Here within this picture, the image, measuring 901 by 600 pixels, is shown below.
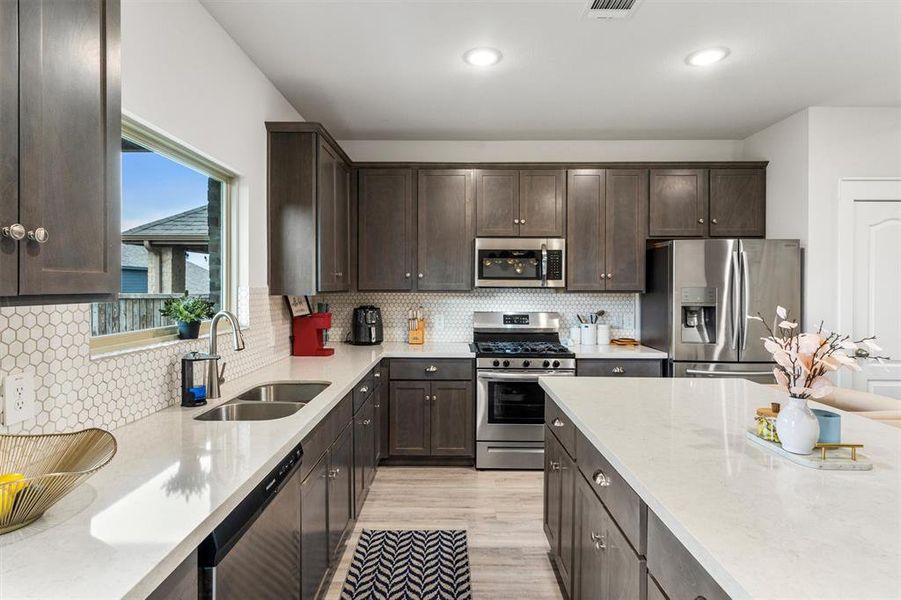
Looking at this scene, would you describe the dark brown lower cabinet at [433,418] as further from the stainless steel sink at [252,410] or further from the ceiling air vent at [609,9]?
the ceiling air vent at [609,9]

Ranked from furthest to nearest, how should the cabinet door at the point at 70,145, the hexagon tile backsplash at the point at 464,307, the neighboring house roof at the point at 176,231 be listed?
the hexagon tile backsplash at the point at 464,307
the neighboring house roof at the point at 176,231
the cabinet door at the point at 70,145

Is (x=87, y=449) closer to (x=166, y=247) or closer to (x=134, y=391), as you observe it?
(x=134, y=391)

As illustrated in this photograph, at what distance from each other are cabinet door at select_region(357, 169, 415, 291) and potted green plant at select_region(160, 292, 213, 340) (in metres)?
1.92

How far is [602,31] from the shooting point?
241 cm

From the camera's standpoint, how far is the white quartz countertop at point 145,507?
2.63ft

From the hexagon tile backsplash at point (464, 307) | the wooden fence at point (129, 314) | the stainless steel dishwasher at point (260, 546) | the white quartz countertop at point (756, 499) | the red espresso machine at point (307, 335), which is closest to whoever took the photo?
the white quartz countertop at point (756, 499)

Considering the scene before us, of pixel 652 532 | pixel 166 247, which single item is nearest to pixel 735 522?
pixel 652 532

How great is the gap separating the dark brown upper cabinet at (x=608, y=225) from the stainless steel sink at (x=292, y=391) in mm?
2322

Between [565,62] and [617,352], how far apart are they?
2102 millimetres

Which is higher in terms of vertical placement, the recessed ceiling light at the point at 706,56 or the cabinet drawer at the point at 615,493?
the recessed ceiling light at the point at 706,56

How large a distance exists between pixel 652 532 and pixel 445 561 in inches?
60.5

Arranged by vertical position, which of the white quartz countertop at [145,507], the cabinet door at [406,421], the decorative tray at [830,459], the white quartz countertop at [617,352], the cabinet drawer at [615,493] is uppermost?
the white quartz countertop at [617,352]

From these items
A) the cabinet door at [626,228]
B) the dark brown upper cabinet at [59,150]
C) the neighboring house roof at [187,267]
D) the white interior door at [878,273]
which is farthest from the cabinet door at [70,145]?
the white interior door at [878,273]

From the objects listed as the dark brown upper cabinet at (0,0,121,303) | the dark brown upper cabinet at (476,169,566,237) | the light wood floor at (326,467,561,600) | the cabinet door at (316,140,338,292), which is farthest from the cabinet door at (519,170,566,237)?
the dark brown upper cabinet at (0,0,121,303)
